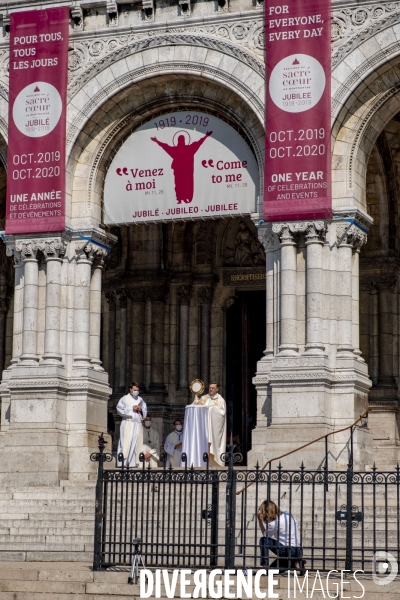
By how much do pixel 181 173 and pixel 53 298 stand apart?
148 inches

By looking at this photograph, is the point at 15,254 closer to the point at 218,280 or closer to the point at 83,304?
the point at 83,304

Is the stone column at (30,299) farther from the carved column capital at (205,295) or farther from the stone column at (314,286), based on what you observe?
the stone column at (314,286)

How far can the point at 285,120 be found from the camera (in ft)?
81.7

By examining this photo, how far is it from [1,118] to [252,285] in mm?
7556

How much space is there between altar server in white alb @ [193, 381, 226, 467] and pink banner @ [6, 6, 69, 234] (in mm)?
4829

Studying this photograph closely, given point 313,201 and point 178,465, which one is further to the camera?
point 178,465

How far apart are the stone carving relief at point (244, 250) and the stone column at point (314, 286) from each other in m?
6.30

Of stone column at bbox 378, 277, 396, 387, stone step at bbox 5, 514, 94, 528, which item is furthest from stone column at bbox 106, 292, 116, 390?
stone step at bbox 5, 514, 94, 528

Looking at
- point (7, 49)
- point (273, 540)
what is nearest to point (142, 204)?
point (7, 49)

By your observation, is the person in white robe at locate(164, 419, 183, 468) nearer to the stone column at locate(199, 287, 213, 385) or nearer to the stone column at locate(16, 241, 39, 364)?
the stone column at locate(199, 287, 213, 385)

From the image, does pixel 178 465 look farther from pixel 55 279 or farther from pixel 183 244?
pixel 183 244

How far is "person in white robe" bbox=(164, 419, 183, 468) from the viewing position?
1061 inches

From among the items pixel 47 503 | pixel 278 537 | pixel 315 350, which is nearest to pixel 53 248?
pixel 47 503

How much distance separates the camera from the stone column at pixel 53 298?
26109 millimetres
